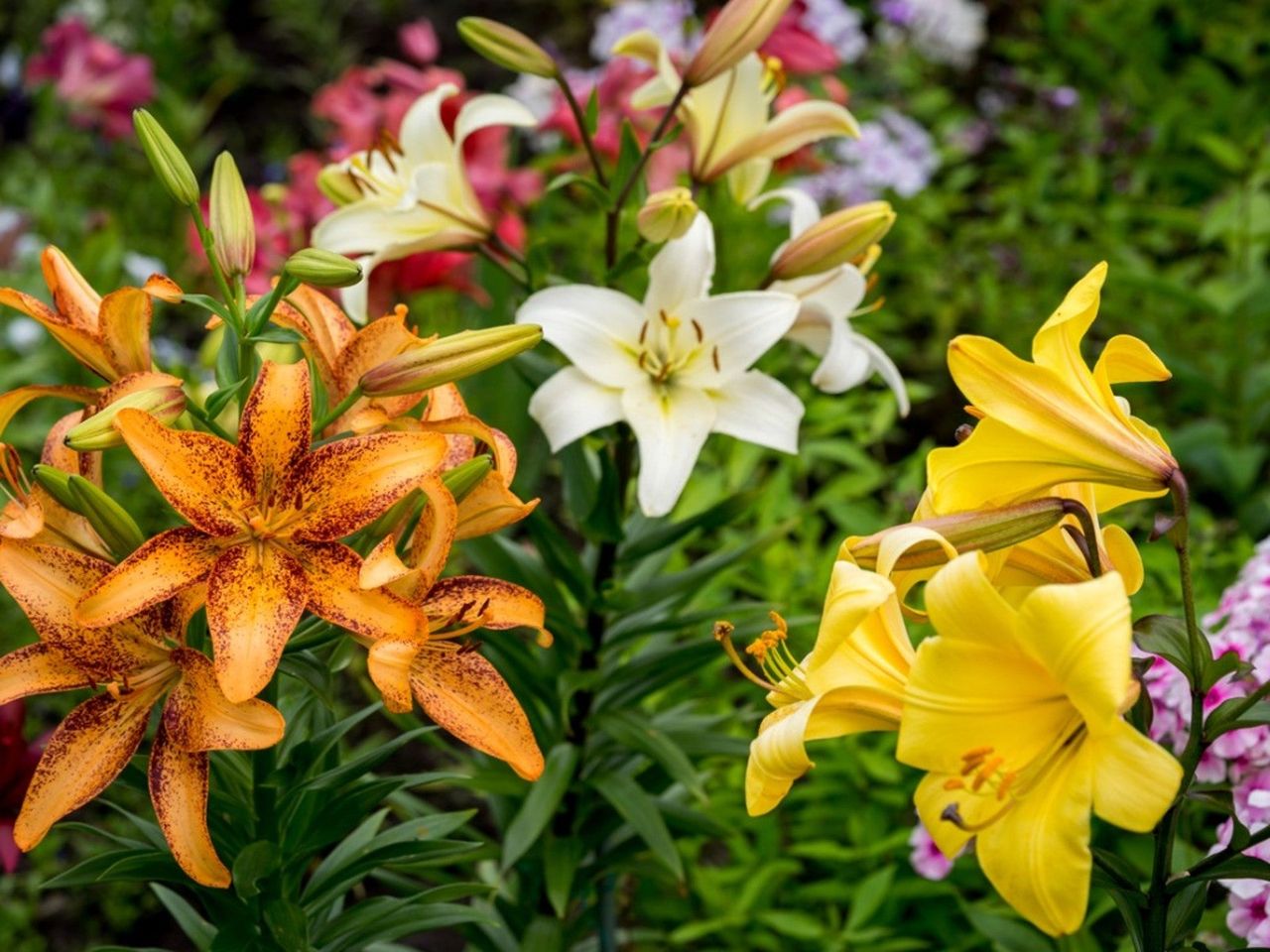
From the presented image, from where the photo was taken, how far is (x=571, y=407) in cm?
121

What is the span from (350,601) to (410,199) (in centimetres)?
52

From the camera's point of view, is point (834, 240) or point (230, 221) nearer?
point (230, 221)

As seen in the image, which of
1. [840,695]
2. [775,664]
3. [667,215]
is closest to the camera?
[840,695]

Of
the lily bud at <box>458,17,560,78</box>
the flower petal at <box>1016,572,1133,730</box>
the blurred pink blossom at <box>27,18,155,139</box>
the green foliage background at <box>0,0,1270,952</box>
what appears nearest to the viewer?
the flower petal at <box>1016,572,1133,730</box>

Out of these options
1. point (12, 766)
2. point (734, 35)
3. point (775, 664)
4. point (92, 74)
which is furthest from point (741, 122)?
point (92, 74)

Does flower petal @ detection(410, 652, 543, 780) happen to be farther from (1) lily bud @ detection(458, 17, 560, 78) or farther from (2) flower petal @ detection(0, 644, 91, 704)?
(1) lily bud @ detection(458, 17, 560, 78)

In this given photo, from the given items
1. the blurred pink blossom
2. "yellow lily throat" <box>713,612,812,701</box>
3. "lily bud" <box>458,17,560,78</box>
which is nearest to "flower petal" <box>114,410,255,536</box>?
"yellow lily throat" <box>713,612,812,701</box>

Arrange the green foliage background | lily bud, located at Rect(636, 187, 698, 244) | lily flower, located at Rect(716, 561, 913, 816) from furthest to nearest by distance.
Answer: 1. the green foliage background
2. lily bud, located at Rect(636, 187, 698, 244)
3. lily flower, located at Rect(716, 561, 913, 816)

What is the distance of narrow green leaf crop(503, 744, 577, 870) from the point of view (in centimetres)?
129

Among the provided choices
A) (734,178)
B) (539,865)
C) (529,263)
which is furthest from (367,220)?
(539,865)

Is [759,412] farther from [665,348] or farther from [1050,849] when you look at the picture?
[1050,849]

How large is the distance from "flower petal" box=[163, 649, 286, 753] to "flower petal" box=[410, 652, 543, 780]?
0.32 feet

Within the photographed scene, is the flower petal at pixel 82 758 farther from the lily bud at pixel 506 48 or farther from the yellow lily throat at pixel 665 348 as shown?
the lily bud at pixel 506 48

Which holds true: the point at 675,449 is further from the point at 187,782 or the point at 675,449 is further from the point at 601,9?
the point at 601,9
